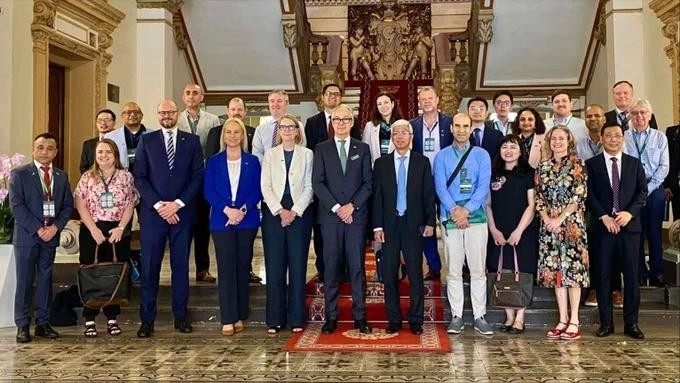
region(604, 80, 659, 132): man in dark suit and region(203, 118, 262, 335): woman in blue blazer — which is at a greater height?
region(604, 80, 659, 132): man in dark suit

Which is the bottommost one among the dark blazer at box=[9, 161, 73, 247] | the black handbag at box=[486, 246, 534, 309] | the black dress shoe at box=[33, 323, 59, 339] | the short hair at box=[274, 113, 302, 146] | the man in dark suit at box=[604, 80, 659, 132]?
the black dress shoe at box=[33, 323, 59, 339]

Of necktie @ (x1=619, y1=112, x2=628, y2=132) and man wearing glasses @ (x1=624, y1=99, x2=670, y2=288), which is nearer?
man wearing glasses @ (x1=624, y1=99, x2=670, y2=288)

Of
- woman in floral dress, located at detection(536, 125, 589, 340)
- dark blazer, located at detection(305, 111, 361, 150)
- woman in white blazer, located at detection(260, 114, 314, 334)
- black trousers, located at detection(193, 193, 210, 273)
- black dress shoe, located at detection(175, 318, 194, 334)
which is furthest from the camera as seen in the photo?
black trousers, located at detection(193, 193, 210, 273)

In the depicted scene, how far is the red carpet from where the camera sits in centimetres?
390

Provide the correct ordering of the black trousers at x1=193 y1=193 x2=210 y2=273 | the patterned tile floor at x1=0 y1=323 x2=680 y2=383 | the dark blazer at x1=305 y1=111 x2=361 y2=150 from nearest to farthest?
the patterned tile floor at x1=0 y1=323 x2=680 y2=383 → the dark blazer at x1=305 y1=111 x2=361 y2=150 → the black trousers at x1=193 y1=193 x2=210 y2=273

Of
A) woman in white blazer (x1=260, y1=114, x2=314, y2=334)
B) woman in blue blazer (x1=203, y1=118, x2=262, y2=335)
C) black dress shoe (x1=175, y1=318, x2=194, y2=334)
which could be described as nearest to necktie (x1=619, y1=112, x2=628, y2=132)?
woman in white blazer (x1=260, y1=114, x2=314, y2=334)

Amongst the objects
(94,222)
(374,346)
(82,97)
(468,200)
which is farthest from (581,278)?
(82,97)

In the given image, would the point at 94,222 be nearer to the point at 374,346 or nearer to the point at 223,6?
the point at 374,346

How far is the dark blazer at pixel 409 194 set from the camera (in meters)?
4.24

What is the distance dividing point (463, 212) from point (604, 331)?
4.06 feet

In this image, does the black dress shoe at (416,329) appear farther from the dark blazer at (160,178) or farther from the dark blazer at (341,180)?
the dark blazer at (160,178)

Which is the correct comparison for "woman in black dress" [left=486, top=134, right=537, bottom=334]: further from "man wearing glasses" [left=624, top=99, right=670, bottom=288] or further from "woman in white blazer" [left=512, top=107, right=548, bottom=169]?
"man wearing glasses" [left=624, top=99, right=670, bottom=288]

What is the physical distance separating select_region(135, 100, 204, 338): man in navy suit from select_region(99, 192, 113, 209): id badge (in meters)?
→ 0.20

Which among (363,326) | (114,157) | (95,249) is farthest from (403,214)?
(95,249)
